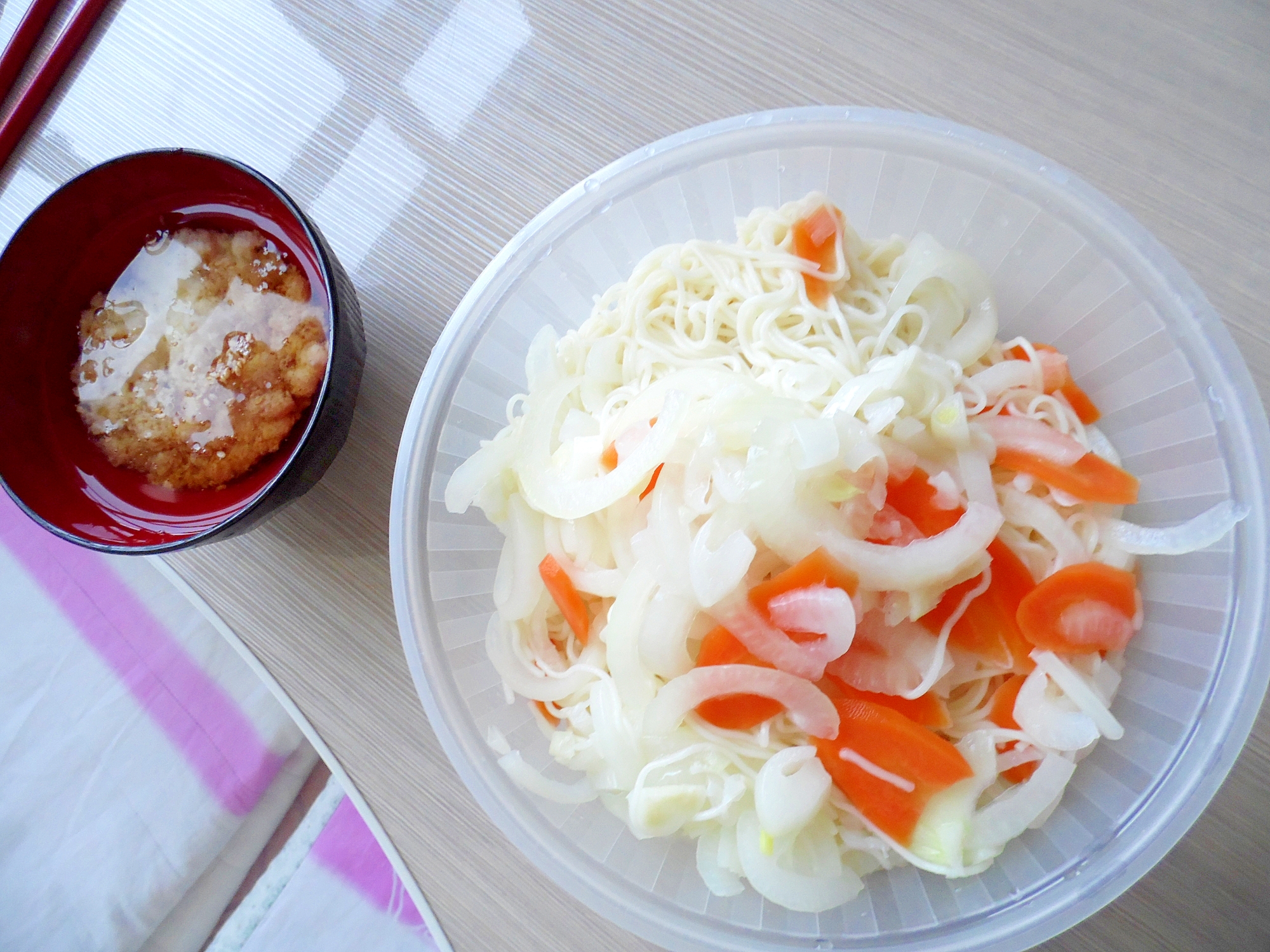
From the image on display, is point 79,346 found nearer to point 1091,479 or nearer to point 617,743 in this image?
point 617,743

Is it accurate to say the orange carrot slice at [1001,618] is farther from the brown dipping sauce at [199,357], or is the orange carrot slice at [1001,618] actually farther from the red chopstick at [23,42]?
the red chopstick at [23,42]

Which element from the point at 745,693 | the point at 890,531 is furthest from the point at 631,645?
the point at 890,531

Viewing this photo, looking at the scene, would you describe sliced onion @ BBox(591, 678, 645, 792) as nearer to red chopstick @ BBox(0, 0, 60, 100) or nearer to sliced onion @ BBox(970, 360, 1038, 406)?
sliced onion @ BBox(970, 360, 1038, 406)

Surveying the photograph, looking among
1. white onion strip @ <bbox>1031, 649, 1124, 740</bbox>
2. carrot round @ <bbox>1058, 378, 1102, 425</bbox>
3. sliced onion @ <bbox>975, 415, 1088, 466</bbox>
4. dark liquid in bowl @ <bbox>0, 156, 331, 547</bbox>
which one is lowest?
dark liquid in bowl @ <bbox>0, 156, 331, 547</bbox>

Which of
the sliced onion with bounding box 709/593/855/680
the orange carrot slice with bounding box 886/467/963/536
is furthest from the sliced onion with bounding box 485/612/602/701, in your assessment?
the orange carrot slice with bounding box 886/467/963/536

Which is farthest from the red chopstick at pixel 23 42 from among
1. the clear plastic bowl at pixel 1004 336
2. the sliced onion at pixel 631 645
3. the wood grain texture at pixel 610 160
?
the sliced onion at pixel 631 645

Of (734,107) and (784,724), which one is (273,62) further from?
(784,724)
